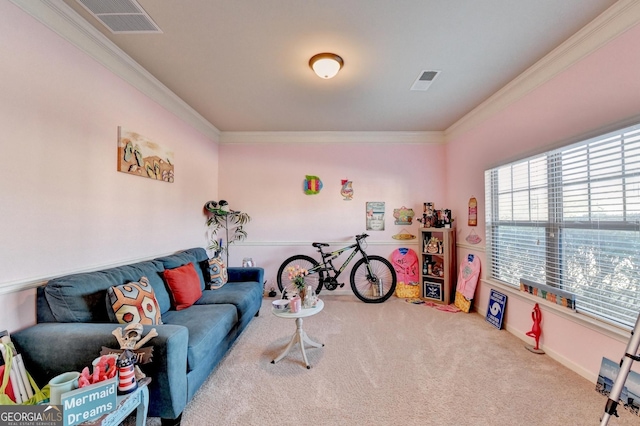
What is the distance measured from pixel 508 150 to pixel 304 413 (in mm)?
3267

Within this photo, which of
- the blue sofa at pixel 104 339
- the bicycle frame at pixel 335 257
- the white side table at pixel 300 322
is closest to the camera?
the blue sofa at pixel 104 339

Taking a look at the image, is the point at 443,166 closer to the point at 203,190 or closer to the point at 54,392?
the point at 203,190

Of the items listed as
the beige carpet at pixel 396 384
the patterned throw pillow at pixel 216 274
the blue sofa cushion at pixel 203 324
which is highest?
the patterned throw pillow at pixel 216 274

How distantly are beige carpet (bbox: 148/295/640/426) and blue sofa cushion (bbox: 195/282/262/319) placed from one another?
0.34 metres

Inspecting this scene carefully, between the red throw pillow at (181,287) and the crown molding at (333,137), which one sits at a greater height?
the crown molding at (333,137)

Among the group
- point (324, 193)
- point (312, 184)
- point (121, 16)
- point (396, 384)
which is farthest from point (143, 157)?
point (396, 384)

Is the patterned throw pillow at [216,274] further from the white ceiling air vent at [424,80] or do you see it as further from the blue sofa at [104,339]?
the white ceiling air vent at [424,80]

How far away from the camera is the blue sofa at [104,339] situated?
5.00 feet

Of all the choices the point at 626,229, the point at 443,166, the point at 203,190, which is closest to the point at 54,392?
the point at 203,190

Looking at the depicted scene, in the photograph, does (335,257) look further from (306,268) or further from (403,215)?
(403,215)

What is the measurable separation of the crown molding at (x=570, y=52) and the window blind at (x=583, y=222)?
2.25 feet

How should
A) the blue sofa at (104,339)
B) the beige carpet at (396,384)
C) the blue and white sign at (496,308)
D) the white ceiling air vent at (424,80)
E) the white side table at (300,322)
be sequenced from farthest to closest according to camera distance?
the blue and white sign at (496,308) → the white ceiling air vent at (424,80) → the white side table at (300,322) → the beige carpet at (396,384) → the blue sofa at (104,339)

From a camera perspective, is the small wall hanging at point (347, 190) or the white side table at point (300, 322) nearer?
the white side table at point (300, 322)

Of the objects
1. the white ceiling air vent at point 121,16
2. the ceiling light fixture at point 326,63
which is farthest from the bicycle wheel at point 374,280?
the white ceiling air vent at point 121,16
